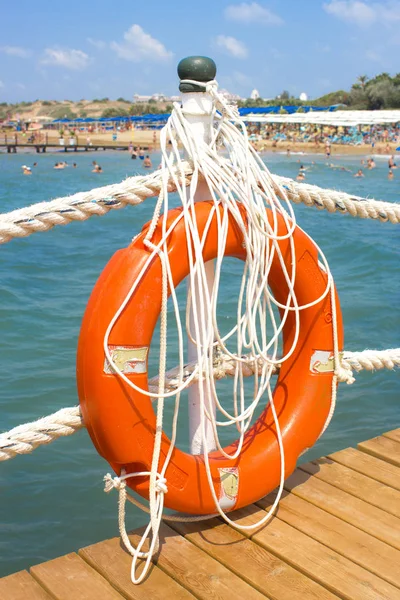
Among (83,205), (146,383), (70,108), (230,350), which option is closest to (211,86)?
(83,205)

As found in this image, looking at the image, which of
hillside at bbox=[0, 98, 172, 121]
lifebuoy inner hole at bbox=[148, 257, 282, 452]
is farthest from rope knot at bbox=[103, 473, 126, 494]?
hillside at bbox=[0, 98, 172, 121]

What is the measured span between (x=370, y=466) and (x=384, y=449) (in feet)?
0.42

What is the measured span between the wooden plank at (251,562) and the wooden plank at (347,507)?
25 centimetres

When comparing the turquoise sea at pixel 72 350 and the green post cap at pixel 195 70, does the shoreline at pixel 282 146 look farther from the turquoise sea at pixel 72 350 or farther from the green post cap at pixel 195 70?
the green post cap at pixel 195 70

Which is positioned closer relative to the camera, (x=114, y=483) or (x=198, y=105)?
(x=114, y=483)

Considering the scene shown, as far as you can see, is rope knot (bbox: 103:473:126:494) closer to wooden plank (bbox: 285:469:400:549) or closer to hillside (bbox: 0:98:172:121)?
wooden plank (bbox: 285:469:400:549)

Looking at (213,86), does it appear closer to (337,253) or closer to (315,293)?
(315,293)

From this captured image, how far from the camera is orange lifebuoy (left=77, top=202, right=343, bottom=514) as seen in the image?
1.51 metres

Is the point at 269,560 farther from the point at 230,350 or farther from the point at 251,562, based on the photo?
the point at 230,350

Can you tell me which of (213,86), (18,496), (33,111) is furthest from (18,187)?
(33,111)

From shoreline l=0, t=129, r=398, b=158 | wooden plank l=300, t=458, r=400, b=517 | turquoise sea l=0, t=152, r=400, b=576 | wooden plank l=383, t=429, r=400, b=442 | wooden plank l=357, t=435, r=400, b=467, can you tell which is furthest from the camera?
shoreline l=0, t=129, r=398, b=158

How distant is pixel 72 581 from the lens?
1.49 m

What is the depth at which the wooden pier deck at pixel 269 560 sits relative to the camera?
57.7 inches

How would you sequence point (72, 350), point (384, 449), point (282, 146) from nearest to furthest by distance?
point (384, 449)
point (72, 350)
point (282, 146)
